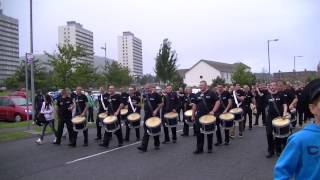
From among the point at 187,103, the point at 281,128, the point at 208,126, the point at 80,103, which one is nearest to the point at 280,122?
the point at 281,128

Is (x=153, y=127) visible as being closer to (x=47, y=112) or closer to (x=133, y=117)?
(x=133, y=117)

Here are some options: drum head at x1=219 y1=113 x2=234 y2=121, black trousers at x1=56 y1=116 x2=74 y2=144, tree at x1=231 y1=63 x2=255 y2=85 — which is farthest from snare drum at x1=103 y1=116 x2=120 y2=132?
tree at x1=231 y1=63 x2=255 y2=85

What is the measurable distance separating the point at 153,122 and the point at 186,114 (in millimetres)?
3525

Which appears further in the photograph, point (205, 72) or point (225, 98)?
point (205, 72)

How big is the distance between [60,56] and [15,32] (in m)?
4.73

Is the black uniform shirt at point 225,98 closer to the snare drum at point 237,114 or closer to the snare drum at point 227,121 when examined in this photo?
the snare drum at point 237,114

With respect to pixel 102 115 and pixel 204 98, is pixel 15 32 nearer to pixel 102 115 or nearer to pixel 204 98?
pixel 102 115

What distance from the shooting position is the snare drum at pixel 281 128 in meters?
10.6

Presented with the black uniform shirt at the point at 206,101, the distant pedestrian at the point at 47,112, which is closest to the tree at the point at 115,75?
the distant pedestrian at the point at 47,112

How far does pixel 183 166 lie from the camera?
10.2 m

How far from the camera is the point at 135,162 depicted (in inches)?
432

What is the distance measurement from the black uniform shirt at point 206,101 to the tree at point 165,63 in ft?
137

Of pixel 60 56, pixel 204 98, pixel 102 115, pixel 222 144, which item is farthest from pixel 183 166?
pixel 60 56

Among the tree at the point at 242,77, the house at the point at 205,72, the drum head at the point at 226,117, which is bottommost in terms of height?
the drum head at the point at 226,117
